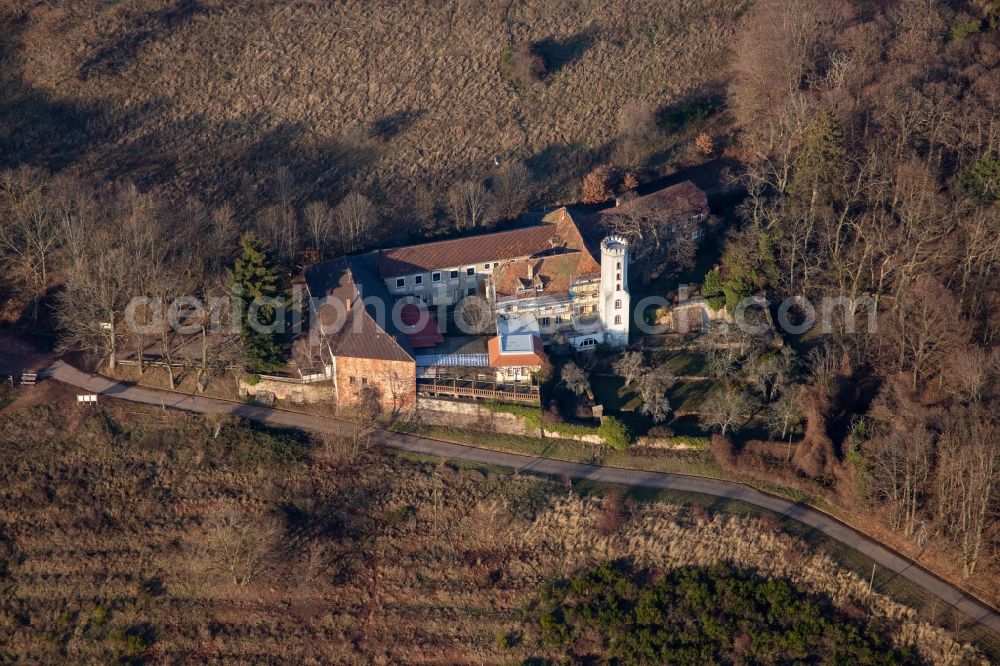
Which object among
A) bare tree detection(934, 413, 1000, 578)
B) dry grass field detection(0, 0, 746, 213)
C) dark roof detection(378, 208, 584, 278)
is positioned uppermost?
dry grass field detection(0, 0, 746, 213)

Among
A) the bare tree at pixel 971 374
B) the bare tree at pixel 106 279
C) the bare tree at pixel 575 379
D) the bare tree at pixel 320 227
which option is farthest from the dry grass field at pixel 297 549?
the bare tree at pixel 320 227

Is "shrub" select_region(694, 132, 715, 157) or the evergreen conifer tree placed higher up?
"shrub" select_region(694, 132, 715, 157)

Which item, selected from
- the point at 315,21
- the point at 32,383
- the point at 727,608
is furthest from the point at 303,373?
the point at 315,21

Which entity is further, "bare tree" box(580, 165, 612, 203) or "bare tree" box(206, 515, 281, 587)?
"bare tree" box(580, 165, 612, 203)

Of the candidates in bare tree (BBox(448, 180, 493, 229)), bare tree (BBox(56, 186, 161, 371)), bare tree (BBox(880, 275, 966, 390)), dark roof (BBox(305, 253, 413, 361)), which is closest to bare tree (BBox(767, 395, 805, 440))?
bare tree (BBox(880, 275, 966, 390))

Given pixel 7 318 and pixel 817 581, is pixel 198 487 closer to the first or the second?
pixel 7 318

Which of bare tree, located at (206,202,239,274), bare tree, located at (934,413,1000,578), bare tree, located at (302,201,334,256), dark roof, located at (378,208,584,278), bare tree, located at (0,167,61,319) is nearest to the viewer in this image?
bare tree, located at (934,413,1000,578)

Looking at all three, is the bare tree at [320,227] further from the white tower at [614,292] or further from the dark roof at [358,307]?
the white tower at [614,292]

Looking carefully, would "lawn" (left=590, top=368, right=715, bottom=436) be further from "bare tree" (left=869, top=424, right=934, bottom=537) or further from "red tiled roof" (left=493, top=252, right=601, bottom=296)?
"bare tree" (left=869, top=424, right=934, bottom=537)
